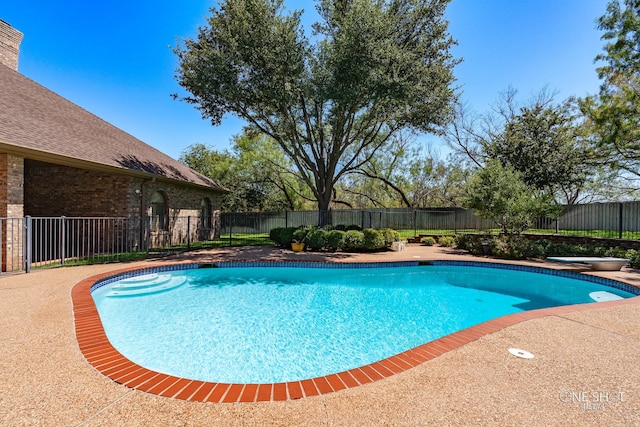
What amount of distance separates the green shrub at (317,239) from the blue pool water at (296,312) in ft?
9.82

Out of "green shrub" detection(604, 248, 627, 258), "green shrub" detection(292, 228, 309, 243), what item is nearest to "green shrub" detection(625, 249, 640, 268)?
"green shrub" detection(604, 248, 627, 258)

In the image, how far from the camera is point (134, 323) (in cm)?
519

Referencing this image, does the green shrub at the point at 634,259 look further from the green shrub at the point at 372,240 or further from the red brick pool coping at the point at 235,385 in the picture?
the red brick pool coping at the point at 235,385

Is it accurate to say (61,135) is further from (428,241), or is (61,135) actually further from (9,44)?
(428,241)

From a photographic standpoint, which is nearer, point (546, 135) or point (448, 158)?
point (546, 135)

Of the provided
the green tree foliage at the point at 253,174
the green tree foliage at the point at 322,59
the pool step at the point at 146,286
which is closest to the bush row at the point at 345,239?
the green tree foliage at the point at 322,59

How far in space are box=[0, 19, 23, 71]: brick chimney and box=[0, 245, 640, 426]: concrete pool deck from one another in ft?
48.6

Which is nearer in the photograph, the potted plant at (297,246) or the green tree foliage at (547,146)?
the potted plant at (297,246)

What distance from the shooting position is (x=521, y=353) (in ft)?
10.3

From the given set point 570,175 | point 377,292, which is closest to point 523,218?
point 377,292

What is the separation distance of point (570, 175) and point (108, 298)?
76.3 ft

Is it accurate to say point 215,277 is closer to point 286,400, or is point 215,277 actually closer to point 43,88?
point 286,400

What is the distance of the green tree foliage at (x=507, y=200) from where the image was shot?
12039mm

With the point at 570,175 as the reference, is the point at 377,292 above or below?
below
